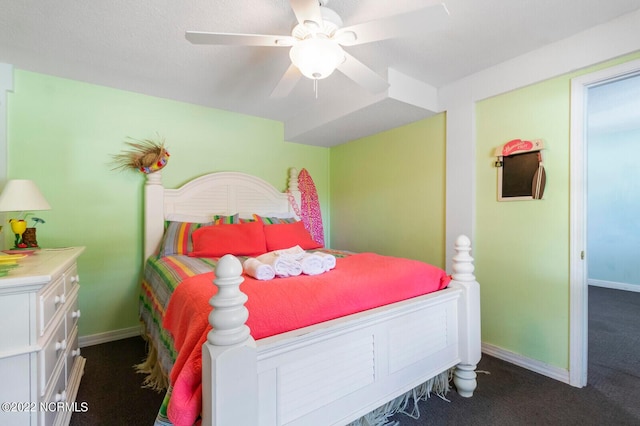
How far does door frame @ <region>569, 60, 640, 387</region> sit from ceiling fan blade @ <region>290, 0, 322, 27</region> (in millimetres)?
1720

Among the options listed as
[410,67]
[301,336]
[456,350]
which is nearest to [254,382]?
[301,336]

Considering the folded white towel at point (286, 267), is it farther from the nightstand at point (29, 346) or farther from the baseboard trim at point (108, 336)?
the baseboard trim at point (108, 336)

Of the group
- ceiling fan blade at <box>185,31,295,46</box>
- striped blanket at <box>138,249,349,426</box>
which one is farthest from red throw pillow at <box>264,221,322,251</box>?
ceiling fan blade at <box>185,31,295,46</box>

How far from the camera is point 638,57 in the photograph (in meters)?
1.62

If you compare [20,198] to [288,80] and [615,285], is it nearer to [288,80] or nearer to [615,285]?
[288,80]

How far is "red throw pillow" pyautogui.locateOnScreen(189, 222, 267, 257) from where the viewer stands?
2316mm

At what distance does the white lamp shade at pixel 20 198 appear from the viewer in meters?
1.67

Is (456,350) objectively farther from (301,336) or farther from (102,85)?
(102,85)

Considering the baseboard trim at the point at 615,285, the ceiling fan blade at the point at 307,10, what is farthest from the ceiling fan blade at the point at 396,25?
the baseboard trim at the point at 615,285

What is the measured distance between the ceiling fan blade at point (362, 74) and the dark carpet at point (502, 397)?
1.87 meters

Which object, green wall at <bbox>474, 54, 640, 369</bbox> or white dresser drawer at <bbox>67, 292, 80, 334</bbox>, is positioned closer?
white dresser drawer at <bbox>67, 292, 80, 334</bbox>

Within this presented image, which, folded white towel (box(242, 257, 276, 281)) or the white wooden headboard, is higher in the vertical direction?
the white wooden headboard

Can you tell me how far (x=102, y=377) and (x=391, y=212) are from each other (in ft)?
8.89

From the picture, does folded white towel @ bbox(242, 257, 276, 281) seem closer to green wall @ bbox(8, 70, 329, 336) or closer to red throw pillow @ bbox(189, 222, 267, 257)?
red throw pillow @ bbox(189, 222, 267, 257)
